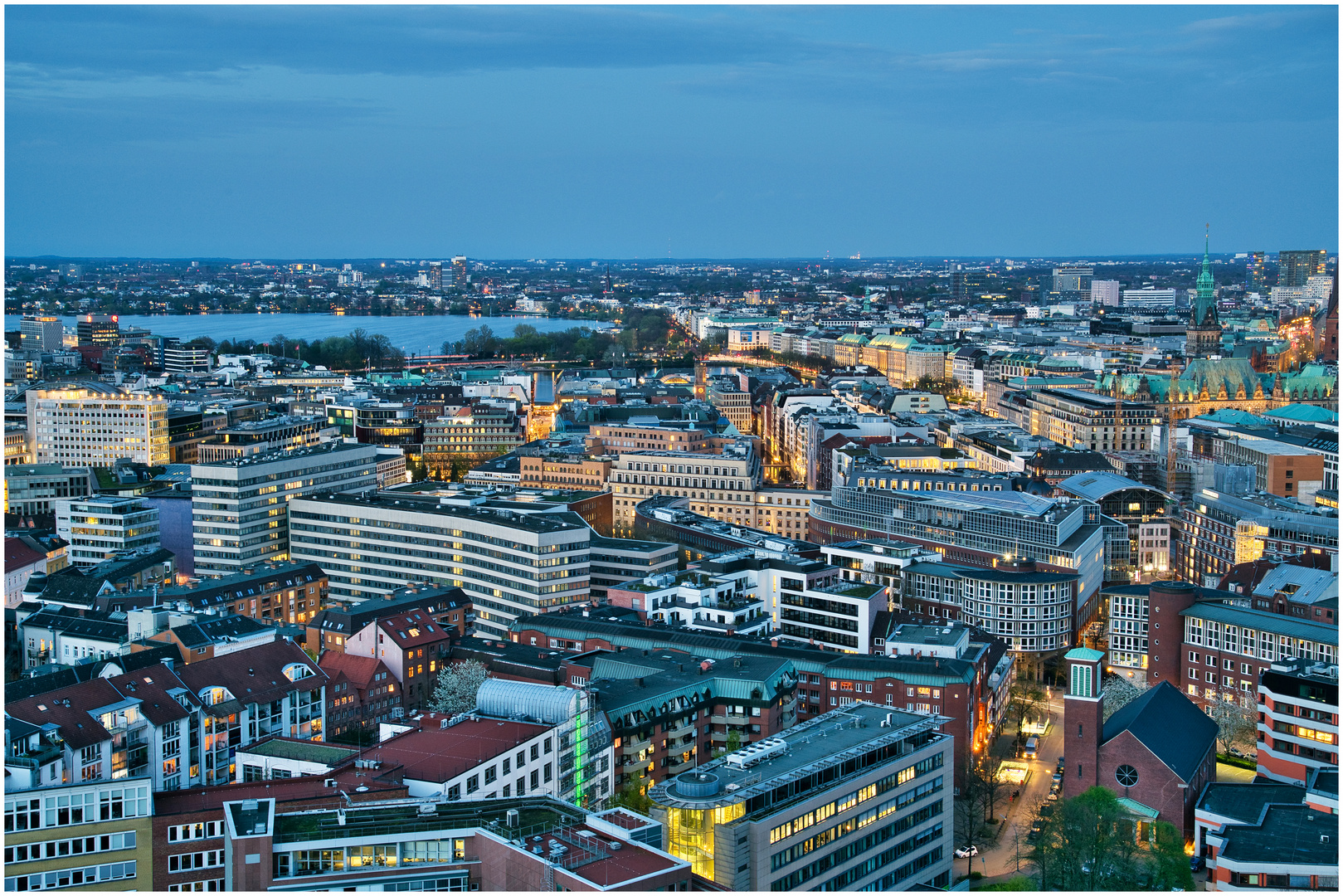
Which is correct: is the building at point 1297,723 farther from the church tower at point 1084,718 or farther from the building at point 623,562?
the building at point 623,562

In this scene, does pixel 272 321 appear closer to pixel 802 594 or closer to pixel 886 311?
pixel 886 311

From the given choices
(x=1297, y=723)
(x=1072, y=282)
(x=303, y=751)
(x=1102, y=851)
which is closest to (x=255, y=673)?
(x=303, y=751)

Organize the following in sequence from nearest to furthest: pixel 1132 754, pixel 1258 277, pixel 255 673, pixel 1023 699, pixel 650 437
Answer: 1. pixel 1132 754
2. pixel 255 673
3. pixel 1023 699
4. pixel 650 437
5. pixel 1258 277

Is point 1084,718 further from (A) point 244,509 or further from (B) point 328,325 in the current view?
(B) point 328,325

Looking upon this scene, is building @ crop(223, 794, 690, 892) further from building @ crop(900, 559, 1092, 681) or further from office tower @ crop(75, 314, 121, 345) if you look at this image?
office tower @ crop(75, 314, 121, 345)

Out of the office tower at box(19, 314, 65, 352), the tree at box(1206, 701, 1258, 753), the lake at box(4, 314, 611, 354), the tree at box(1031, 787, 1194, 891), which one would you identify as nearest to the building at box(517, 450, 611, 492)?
the tree at box(1206, 701, 1258, 753)

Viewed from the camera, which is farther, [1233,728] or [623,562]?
[623,562]

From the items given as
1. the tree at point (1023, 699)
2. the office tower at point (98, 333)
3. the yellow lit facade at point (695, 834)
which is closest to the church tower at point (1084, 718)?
the tree at point (1023, 699)
